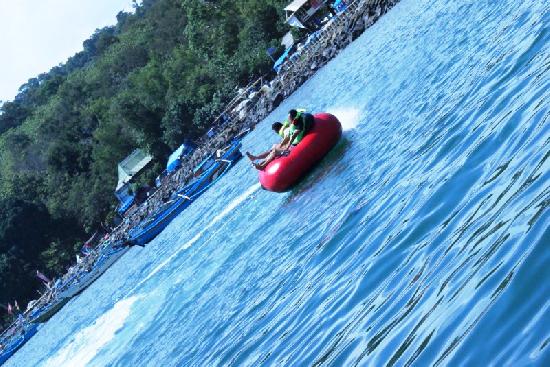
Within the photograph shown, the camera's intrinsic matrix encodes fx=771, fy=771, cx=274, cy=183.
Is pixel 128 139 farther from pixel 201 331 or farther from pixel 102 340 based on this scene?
pixel 201 331

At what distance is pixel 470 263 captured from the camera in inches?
336

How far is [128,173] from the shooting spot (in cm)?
6475

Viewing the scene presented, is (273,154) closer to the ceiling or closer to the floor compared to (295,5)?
closer to the ceiling

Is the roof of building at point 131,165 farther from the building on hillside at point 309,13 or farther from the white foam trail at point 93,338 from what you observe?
the white foam trail at point 93,338

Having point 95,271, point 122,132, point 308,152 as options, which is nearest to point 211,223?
point 308,152

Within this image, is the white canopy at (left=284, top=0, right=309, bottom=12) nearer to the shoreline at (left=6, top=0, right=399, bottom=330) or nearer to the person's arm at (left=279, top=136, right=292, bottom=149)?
the shoreline at (left=6, top=0, right=399, bottom=330)

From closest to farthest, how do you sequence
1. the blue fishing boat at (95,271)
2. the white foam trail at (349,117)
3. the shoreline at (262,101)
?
1. the white foam trail at (349,117)
2. the blue fishing boat at (95,271)
3. the shoreline at (262,101)

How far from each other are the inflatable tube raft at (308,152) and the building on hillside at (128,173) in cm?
4266

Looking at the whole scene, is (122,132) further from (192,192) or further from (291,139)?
(291,139)

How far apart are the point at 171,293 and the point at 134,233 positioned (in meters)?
21.0


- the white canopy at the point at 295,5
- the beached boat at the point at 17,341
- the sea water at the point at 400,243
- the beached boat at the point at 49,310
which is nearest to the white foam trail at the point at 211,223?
the sea water at the point at 400,243

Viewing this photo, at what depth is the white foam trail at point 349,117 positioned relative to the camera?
21761 millimetres

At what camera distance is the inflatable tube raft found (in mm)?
19672

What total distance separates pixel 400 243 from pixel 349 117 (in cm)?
1243
